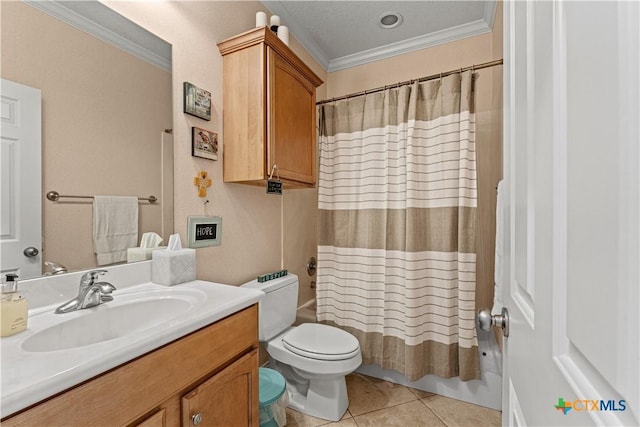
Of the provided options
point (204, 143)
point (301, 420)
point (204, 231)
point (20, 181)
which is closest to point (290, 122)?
point (204, 143)

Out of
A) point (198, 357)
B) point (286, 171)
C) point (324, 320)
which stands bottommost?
point (324, 320)

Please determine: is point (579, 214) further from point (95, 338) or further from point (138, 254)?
point (138, 254)

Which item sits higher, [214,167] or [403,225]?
[214,167]

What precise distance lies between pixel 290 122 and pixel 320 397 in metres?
1.61

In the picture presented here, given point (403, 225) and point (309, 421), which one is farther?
point (403, 225)

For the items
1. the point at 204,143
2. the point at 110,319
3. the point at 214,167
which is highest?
the point at 204,143

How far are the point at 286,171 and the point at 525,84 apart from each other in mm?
1234

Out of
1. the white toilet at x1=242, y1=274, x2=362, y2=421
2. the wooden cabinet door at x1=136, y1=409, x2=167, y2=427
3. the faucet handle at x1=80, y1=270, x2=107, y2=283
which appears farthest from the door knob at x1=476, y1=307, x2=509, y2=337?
the faucet handle at x1=80, y1=270, x2=107, y2=283

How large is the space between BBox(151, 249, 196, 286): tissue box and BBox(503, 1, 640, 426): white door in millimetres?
1198

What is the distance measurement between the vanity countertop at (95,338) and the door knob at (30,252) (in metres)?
0.17

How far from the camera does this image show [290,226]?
2.22m

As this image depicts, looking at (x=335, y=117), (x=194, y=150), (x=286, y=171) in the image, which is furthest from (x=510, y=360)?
(x=335, y=117)

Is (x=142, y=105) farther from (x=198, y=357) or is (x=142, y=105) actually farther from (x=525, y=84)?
(x=525, y=84)

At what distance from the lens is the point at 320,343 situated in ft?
5.38
